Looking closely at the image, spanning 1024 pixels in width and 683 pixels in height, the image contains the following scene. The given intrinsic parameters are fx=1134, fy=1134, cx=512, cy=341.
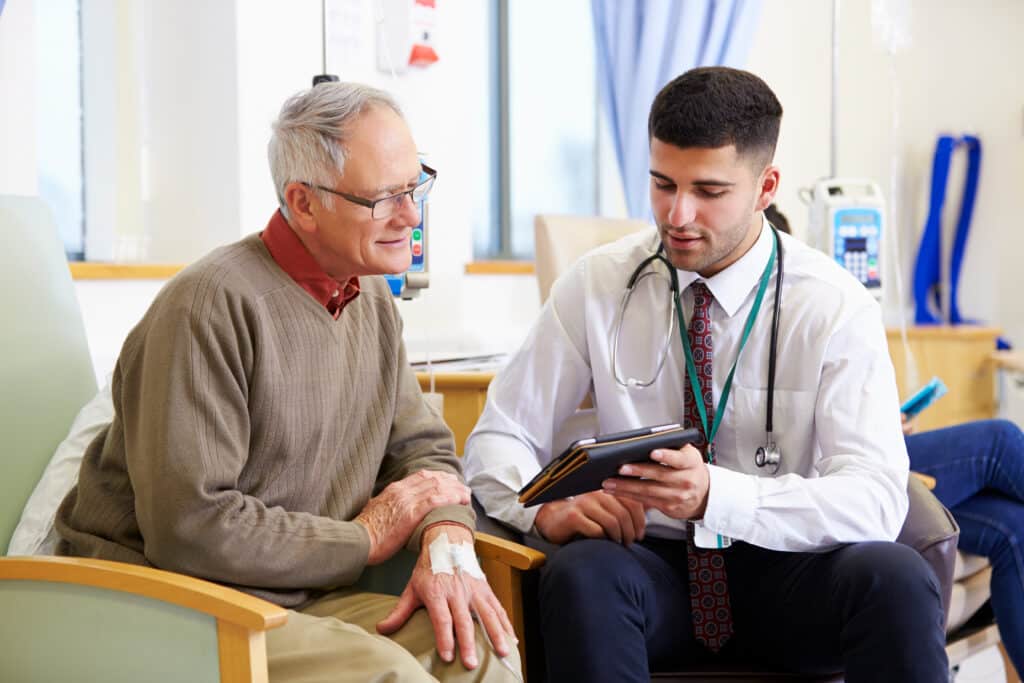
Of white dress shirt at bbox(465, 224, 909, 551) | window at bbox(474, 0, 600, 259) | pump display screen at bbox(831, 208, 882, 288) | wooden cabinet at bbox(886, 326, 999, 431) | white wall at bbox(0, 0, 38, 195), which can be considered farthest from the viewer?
wooden cabinet at bbox(886, 326, 999, 431)

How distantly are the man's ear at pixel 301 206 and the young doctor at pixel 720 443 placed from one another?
552 millimetres

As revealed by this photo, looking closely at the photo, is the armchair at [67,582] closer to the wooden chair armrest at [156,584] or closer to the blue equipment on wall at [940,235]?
the wooden chair armrest at [156,584]

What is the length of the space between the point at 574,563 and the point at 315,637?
0.41 metres

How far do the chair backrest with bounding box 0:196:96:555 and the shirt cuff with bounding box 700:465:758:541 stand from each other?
98 cm

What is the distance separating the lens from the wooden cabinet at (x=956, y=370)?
4605 millimetres

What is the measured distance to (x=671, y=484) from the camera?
5.36ft

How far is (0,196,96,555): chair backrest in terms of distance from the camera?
5.40 feet

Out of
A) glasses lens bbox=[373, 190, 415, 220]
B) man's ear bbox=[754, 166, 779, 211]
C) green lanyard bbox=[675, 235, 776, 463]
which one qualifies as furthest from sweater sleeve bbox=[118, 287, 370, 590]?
man's ear bbox=[754, 166, 779, 211]

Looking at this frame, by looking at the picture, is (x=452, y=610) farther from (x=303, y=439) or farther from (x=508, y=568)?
(x=303, y=439)

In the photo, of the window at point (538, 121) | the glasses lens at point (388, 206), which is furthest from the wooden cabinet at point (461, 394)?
the window at point (538, 121)

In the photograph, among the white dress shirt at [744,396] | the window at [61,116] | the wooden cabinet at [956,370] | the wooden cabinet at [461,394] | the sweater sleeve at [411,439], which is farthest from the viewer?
the wooden cabinet at [956,370]

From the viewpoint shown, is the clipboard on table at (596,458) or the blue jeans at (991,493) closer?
the clipboard on table at (596,458)

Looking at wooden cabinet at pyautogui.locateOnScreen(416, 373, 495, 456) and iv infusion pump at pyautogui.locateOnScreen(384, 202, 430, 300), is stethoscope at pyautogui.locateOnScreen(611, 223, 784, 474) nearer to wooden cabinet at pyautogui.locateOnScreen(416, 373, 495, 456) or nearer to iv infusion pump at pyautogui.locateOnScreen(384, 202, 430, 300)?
wooden cabinet at pyautogui.locateOnScreen(416, 373, 495, 456)

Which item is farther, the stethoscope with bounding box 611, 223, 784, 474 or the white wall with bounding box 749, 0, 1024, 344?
the white wall with bounding box 749, 0, 1024, 344
